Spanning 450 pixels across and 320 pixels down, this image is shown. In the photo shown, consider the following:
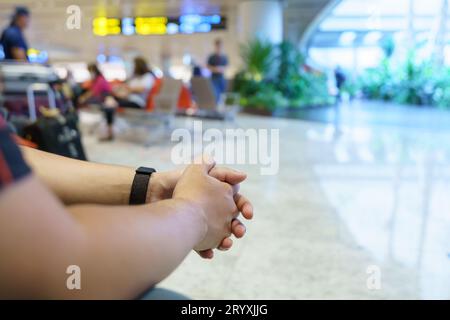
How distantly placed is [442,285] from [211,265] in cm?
97

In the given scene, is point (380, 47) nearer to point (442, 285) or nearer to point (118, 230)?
point (442, 285)

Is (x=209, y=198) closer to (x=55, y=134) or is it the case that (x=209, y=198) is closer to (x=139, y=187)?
(x=139, y=187)

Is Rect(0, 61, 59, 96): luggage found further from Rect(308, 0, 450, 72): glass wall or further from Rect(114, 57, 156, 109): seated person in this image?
Rect(308, 0, 450, 72): glass wall

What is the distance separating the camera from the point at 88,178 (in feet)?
2.07

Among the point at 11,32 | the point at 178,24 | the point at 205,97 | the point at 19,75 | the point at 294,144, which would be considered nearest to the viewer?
the point at 19,75

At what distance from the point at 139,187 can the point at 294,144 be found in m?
4.62

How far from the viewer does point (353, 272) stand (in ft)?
5.97

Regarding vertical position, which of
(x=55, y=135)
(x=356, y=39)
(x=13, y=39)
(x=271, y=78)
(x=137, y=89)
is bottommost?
(x=55, y=135)
